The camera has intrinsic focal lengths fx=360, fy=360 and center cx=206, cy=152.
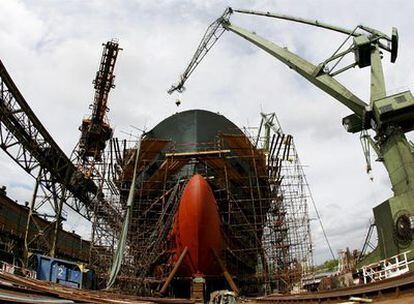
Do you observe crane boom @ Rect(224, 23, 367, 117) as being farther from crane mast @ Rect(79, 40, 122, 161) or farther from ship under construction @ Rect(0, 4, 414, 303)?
crane mast @ Rect(79, 40, 122, 161)

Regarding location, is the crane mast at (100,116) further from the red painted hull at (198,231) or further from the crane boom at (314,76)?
the red painted hull at (198,231)

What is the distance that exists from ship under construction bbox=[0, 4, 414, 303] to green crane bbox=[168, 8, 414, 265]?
46 millimetres

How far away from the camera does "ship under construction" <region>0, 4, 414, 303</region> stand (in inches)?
557

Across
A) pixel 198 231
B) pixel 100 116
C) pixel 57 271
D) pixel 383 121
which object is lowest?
pixel 57 271

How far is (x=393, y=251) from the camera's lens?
1380 centimetres

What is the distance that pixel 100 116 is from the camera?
24203 millimetres

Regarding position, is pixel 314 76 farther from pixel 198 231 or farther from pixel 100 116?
pixel 100 116

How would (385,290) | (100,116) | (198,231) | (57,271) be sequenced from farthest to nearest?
1. (100,116)
2. (57,271)
3. (198,231)
4. (385,290)

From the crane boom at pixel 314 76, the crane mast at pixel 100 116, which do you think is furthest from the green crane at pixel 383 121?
the crane mast at pixel 100 116

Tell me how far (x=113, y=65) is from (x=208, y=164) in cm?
1008

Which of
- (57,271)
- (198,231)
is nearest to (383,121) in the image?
(198,231)

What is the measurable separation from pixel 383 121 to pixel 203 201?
7.86 metres

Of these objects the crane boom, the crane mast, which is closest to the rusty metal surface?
the crane boom

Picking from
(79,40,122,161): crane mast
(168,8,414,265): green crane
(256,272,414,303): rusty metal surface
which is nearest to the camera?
(256,272,414,303): rusty metal surface
